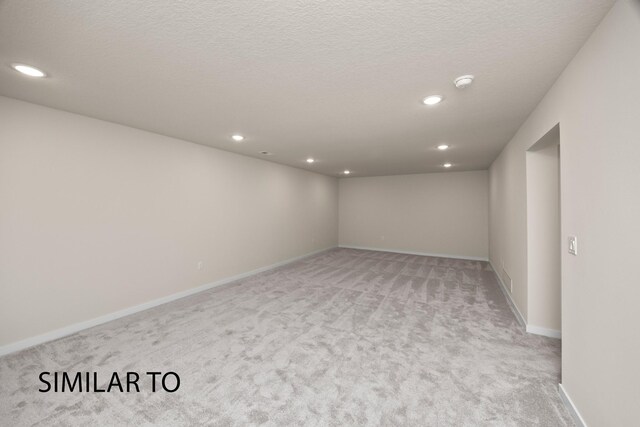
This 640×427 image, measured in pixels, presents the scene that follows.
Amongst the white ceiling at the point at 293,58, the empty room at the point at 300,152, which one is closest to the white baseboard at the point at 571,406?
the empty room at the point at 300,152

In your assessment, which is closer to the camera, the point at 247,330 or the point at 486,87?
the point at 486,87

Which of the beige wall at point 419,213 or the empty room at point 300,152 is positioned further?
the beige wall at point 419,213

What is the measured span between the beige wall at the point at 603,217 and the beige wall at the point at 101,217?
4.36 meters

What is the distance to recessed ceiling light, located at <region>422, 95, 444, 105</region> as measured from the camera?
2305 mm

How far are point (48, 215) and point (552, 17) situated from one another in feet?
14.1

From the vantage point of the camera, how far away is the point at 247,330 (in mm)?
2848

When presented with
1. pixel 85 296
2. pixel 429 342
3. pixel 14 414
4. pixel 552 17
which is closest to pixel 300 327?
pixel 429 342

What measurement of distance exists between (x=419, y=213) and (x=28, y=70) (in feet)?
24.9

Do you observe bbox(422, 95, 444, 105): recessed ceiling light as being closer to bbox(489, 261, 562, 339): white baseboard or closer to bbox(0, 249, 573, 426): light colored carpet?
bbox(0, 249, 573, 426): light colored carpet

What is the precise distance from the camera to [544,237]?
270cm

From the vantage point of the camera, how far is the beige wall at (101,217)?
8.13ft

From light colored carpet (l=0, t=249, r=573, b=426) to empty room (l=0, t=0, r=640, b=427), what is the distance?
2cm

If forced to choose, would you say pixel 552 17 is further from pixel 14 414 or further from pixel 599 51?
pixel 14 414

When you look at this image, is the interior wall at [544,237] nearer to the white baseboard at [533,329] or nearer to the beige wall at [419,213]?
the white baseboard at [533,329]
